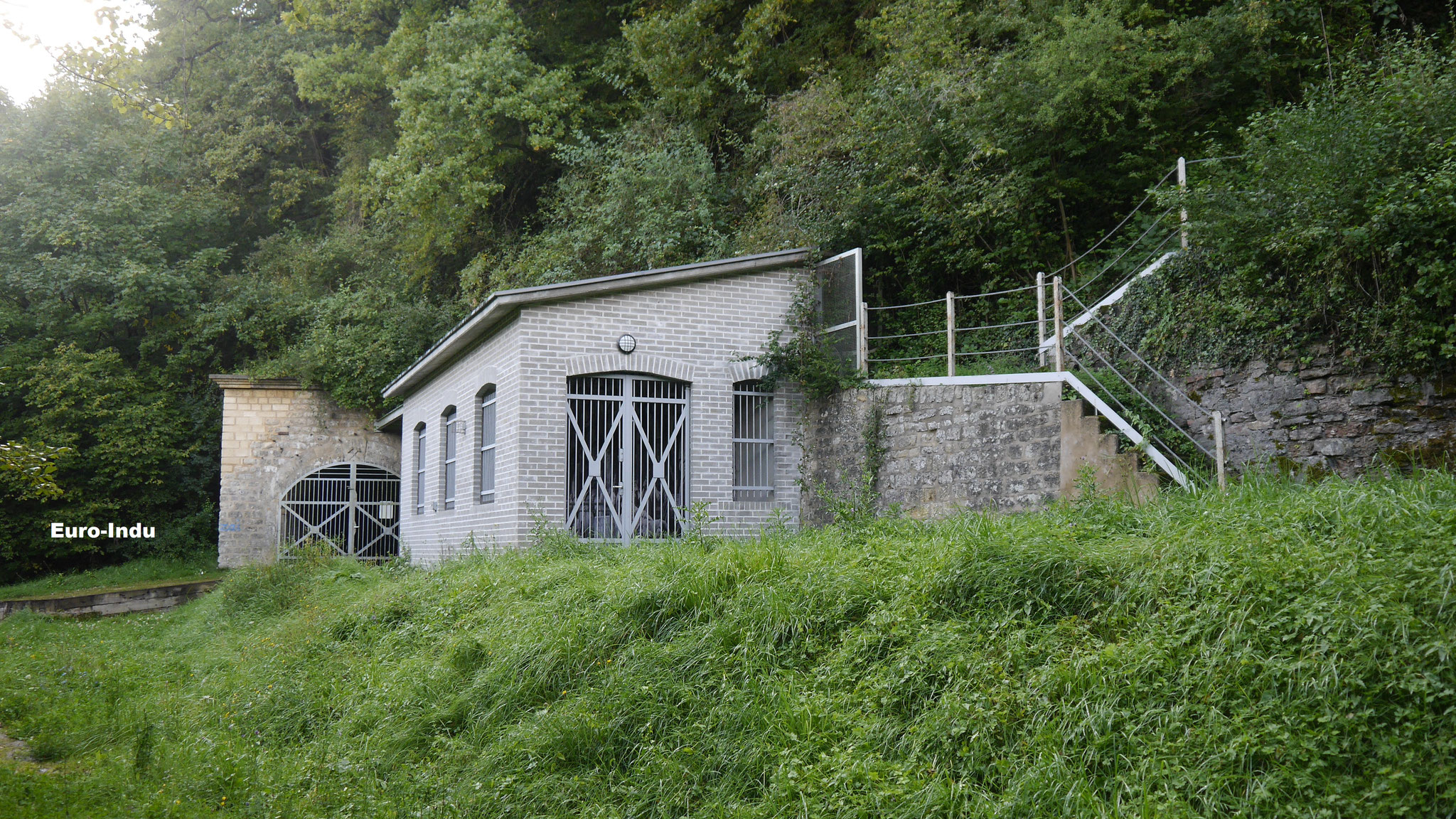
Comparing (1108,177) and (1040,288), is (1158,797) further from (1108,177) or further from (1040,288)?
(1108,177)

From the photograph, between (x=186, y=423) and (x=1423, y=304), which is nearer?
(x=1423, y=304)

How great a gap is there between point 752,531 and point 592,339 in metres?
2.93

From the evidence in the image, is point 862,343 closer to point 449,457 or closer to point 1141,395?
point 1141,395

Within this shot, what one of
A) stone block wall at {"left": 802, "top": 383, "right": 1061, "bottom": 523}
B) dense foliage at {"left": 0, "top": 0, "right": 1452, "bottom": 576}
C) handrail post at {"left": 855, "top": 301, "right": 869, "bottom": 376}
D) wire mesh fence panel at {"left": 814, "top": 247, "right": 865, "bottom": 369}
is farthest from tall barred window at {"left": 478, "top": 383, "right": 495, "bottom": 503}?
dense foliage at {"left": 0, "top": 0, "right": 1452, "bottom": 576}

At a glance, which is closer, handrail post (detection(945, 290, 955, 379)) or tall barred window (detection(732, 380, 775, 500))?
handrail post (detection(945, 290, 955, 379))

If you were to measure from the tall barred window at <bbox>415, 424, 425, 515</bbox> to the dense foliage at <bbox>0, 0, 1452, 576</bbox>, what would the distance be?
358cm

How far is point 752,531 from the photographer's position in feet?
37.0

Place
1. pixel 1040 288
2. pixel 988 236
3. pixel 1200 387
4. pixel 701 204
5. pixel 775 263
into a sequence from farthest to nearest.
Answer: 1. pixel 701 204
2. pixel 988 236
3. pixel 775 263
4. pixel 1040 288
5. pixel 1200 387

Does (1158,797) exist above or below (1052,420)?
below

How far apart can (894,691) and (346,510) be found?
689 inches

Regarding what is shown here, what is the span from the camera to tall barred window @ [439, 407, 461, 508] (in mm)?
13938

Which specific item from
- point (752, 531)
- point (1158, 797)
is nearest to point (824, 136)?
point (752, 531)

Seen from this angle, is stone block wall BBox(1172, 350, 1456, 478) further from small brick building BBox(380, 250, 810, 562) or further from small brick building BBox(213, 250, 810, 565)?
small brick building BBox(380, 250, 810, 562)

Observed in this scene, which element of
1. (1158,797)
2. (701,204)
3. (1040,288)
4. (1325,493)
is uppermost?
(701,204)
